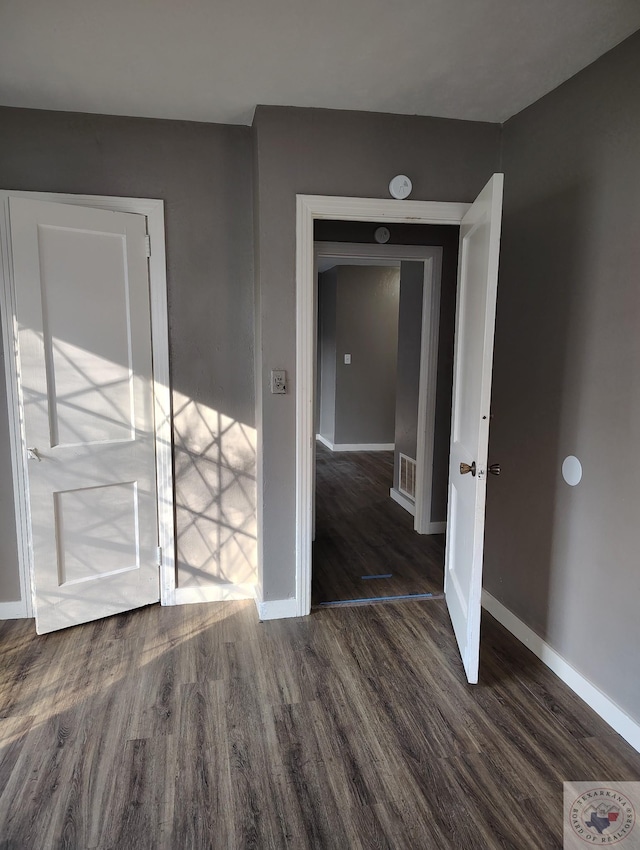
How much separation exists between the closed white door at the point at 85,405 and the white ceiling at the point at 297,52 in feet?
1.80

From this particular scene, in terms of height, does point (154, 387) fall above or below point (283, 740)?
above

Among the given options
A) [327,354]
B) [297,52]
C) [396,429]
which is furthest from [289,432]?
[327,354]

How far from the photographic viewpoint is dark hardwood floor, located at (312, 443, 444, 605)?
3.23 m

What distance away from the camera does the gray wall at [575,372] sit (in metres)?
1.98

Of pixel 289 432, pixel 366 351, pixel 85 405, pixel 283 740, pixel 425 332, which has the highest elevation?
pixel 425 332

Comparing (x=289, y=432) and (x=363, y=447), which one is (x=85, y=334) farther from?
(x=363, y=447)

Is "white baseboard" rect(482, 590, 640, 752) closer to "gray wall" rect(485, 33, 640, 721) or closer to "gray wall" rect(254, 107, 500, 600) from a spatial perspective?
"gray wall" rect(485, 33, 640, 721)

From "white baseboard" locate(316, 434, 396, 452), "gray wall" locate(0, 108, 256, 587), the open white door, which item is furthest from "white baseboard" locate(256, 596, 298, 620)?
"white baseboard" locate(316, 434, 396, 452)

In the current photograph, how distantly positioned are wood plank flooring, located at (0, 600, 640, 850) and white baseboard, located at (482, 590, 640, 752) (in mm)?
39

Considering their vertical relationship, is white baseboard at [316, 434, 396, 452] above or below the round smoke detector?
below

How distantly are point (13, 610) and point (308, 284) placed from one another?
7.42 feet

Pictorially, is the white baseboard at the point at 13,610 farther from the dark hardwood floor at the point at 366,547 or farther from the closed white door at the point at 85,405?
the dark hardwood floor at the point at 366,547

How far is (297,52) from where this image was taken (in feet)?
6.76

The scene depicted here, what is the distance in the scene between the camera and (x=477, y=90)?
93.6 inches
